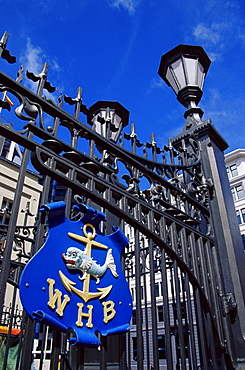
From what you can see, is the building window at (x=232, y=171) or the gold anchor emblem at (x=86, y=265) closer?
the gold anchor emblem at (x=86, y=265)

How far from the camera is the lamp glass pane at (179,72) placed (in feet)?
15.0

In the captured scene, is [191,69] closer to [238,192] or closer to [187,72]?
[187,72]

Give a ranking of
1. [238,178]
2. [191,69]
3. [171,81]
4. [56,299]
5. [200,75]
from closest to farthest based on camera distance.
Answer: [56,299] → [191,69] → [200,75] → [171,81] → [238,178]

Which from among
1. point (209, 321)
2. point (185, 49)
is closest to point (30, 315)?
point (209, 321)

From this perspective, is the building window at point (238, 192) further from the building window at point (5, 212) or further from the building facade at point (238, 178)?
the building window at point (5, 212)

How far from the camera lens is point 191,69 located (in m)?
4.54

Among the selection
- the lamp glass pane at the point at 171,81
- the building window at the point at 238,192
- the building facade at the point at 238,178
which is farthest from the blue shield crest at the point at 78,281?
the building window at the point at 238,192

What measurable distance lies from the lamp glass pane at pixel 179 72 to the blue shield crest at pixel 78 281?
10.6 ft

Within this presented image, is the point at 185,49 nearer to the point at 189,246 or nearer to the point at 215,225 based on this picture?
the point at 215,225

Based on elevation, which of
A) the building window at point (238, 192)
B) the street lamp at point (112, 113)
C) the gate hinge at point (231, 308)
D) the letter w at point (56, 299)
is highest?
the building window at point (238, 192)

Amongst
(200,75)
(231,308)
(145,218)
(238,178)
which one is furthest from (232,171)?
(145,218)

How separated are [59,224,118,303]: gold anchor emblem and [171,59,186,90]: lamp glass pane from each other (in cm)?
334

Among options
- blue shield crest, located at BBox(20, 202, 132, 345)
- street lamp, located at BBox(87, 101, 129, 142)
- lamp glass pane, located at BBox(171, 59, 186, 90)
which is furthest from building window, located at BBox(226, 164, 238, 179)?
blue shield crest, located at BBox(20, 202, 132, 345)

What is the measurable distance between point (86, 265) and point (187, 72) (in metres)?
3.63
